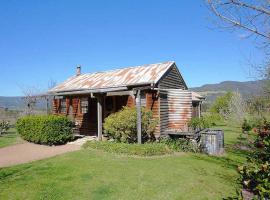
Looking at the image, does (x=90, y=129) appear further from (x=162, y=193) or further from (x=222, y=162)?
(x=162, y=193)

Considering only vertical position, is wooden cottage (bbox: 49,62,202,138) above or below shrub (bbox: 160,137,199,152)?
above

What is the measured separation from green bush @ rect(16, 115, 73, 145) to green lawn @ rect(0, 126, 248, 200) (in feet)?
12.5

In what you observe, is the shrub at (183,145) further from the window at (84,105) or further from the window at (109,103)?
the window at (84,105)

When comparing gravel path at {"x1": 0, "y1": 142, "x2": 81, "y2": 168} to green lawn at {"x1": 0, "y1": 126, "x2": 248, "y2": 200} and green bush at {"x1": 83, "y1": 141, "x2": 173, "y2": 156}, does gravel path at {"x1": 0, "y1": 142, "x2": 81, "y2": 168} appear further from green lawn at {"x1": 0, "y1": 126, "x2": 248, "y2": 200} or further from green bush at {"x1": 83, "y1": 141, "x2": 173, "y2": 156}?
green bush at {"x1": 83, "y1": 141, "x2": 173, "y2": 156}

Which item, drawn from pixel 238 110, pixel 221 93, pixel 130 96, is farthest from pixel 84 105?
pixel 221 93

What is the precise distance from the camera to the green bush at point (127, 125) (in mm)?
15297

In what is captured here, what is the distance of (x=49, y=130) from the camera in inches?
651

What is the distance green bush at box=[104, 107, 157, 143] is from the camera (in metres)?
15.3

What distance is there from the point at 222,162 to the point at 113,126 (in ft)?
20.1

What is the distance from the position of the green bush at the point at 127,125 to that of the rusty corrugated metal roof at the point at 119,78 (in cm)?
223

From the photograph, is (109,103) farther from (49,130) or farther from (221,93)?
(221,93)

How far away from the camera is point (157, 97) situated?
17.1 metres

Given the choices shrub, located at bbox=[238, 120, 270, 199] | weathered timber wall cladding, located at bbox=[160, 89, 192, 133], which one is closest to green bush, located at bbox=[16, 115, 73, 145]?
weathered timber wall cladding, located at bbox=[160, 89, 192, 133]

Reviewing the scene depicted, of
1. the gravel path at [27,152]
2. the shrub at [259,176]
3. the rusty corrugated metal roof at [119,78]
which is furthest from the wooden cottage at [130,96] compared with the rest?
the shrub at [259,176]
